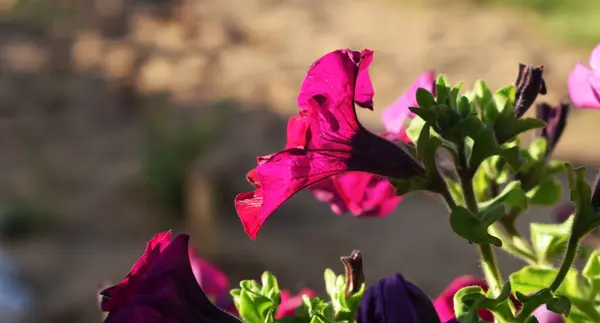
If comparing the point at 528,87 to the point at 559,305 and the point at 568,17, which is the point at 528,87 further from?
the point at 568,17

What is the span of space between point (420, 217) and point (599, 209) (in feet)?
12.5

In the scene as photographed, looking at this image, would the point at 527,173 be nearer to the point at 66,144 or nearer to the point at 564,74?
the point at 66,144

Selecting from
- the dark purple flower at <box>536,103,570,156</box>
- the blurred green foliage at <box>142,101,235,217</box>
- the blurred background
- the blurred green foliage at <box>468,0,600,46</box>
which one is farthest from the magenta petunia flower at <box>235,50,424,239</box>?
the blurred green foliage at <box>468,0,600,46</box>

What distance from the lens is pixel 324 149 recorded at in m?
0.66

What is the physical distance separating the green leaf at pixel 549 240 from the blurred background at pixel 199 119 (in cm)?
290

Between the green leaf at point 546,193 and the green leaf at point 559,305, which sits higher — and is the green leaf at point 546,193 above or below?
above

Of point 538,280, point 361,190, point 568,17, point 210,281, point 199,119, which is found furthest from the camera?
point 568,17

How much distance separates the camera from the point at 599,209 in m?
0.64

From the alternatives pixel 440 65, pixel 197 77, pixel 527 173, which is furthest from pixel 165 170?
pixel 527 173

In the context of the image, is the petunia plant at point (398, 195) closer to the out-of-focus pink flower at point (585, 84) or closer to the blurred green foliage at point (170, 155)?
the out-of-focus pink flower at point (585, 84)

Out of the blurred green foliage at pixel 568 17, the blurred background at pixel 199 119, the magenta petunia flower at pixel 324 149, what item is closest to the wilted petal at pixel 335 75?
the magenta petunia flower at pixel 324 149

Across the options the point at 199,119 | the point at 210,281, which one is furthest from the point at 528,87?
the point at 199,119

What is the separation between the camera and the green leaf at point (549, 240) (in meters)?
0.75

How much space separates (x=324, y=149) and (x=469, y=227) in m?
0.14
